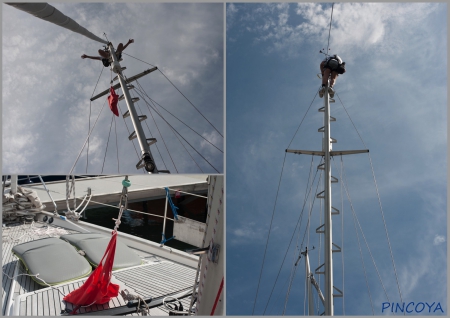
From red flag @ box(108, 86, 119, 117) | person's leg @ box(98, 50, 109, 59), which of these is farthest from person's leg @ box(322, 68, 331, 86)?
person's leg @ box(98, 50, 109, 59)

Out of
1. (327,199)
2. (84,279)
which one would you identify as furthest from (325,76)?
(84,279)

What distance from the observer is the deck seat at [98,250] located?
24.5 ft

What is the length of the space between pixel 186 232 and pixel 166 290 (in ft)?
10.0

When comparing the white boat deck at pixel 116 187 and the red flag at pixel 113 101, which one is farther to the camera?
the white boat deck at pixel 116 187

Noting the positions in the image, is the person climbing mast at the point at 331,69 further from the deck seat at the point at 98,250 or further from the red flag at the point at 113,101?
the deck seat at the point at 98,250

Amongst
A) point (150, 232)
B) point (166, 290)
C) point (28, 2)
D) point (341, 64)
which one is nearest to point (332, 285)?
point (166, 290)

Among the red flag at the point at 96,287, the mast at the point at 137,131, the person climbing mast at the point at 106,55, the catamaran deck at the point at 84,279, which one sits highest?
the person climbing mast at the point at 106,55

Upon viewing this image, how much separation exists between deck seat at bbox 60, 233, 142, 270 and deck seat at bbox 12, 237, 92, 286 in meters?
0.31

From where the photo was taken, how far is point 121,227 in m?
21.0

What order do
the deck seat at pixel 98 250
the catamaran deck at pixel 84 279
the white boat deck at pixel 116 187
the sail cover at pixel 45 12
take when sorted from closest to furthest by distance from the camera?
1. the sail cover at pixel 45 12
2. the catamaran deck at pixel 84 279
3. the deck seat at pixel 98 250
4. the white boat deck at pixel 116 187

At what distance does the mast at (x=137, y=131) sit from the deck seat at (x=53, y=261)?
224cm

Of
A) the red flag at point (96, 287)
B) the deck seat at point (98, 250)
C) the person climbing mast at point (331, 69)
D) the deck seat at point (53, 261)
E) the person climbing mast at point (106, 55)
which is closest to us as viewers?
the red flag at point (96, 287)

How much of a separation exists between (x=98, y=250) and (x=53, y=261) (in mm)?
1043

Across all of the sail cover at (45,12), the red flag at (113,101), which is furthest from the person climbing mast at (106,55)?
the sail cover at (45,12)
